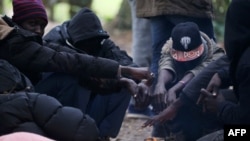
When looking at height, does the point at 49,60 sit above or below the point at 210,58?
above

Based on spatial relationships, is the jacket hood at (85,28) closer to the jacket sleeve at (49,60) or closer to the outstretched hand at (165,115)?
the jacket sleeve at (49,60)

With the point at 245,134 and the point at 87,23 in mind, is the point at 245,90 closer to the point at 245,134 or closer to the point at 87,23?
the point at 245,134

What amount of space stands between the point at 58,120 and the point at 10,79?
0.44 m

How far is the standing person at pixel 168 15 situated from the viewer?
5.63m

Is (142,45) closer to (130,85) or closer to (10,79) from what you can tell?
(130,85)

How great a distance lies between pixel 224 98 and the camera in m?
4.54

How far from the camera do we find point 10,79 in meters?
4.29

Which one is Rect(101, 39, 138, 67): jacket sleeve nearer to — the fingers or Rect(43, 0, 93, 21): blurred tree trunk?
the fingers

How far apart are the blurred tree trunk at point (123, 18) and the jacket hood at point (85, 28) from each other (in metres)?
7.69

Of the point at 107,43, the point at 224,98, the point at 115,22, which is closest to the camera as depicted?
the point at 224,98

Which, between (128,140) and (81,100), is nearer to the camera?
(81,100)

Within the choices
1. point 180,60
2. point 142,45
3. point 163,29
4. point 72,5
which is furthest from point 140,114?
point 72,5

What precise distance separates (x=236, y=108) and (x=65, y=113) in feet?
3.41

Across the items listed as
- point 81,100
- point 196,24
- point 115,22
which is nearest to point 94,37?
point 81,100
